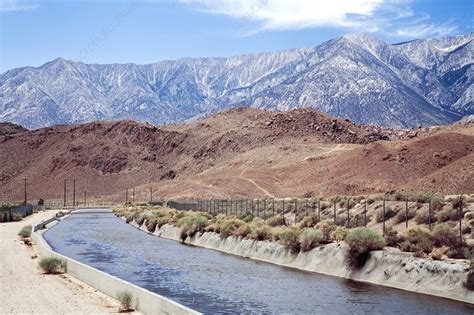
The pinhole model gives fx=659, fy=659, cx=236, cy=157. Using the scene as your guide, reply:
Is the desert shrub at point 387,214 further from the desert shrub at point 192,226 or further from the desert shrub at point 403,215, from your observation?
the desert shrub at point 192,226

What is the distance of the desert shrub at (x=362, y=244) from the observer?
33656 mm

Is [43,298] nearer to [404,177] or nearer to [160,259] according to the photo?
[160,259]

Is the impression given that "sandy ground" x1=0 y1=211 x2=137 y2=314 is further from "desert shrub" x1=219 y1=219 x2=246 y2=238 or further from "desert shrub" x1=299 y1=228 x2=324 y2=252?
"desert shrub" x1=219 y1=219 x2=246 y2=238

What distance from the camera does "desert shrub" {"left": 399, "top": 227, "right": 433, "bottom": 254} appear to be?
3142 cm

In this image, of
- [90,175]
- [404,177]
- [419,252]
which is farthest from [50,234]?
[90,175]

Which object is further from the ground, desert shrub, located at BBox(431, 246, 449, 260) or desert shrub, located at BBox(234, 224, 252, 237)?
desert shrub, located at BBox(431, 246, 449, 260)

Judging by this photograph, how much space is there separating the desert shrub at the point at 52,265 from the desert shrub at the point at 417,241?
1734 centimetres

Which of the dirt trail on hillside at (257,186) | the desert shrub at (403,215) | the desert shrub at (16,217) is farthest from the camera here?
the dirt trail on hillside at (257,186)

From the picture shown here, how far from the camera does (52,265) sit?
3384 centimetres

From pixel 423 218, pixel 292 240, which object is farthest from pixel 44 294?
pixel 423 218

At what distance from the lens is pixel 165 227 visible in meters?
66.2

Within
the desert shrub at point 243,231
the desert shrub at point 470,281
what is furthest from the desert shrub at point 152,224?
the desert shrub at point 470,281

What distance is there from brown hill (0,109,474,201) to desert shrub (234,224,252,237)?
36.7 metres

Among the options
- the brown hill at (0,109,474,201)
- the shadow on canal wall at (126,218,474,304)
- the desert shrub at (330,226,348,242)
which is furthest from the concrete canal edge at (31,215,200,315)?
the brown hill at (0,109,474,201)
